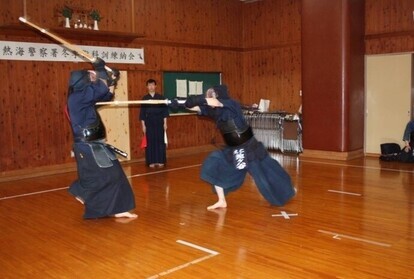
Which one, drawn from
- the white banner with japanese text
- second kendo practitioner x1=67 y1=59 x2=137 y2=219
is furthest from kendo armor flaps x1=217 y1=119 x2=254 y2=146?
the white banner with japanese text

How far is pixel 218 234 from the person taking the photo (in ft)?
13.1

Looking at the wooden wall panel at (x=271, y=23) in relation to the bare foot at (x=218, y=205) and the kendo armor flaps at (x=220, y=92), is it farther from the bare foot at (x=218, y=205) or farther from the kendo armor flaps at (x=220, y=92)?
the bare foot at (x=218, y=205)

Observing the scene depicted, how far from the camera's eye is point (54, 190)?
6.17 m

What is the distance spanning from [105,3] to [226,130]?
4764 millimetres

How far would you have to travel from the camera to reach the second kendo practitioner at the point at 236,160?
4633 millimetres

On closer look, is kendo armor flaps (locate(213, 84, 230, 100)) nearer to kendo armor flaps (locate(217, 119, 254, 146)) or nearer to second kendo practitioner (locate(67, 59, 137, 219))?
kendo armor flaps (locate(217, 119, 254, 146))

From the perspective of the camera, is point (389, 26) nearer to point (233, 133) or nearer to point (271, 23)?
point (271, 23)

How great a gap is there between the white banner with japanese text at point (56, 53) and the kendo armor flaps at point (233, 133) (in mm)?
4174

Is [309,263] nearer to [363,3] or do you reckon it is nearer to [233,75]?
[363,3]

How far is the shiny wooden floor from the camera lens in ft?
10.4

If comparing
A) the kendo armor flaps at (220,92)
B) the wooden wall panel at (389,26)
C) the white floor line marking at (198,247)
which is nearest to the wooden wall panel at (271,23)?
the wooden wall panel at (389,26)

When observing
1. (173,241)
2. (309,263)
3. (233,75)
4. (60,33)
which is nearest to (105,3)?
(60,33)

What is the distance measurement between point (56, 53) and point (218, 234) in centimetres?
510

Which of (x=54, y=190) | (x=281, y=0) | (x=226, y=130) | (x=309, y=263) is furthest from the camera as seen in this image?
(x=281, y=0)
